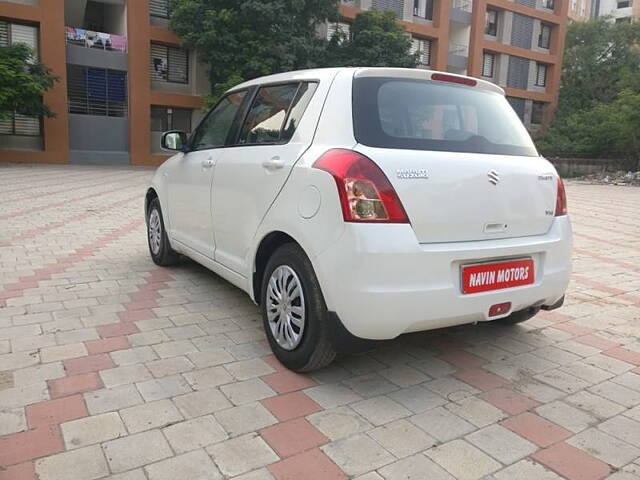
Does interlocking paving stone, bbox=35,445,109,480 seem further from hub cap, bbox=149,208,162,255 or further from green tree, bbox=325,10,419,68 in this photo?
green tree, bbox=325,10,419,68

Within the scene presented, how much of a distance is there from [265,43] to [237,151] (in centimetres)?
1804

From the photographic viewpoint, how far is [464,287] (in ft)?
8.85

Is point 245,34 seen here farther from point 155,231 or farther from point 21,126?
point 155,231

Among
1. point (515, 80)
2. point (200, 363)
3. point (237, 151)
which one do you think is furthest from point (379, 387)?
point (515, 80)

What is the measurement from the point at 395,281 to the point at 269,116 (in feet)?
5.04

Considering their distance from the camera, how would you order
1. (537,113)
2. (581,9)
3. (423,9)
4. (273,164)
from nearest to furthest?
(273,164) < (423,9) < (537,113) < (581,9)

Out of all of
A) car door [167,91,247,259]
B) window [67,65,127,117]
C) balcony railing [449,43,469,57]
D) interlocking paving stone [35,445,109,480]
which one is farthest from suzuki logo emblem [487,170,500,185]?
balcony railing [449,43,469,57]

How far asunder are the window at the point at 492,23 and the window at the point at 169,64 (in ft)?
63.5

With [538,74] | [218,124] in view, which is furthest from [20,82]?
[538,74]

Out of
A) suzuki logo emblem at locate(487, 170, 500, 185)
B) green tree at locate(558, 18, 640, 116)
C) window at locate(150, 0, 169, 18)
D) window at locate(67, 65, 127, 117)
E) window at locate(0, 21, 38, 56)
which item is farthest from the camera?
green tree at locate(558, 18, 640, 116)

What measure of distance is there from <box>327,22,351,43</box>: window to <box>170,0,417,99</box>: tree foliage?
94cm

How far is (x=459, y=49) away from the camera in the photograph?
32219 mm

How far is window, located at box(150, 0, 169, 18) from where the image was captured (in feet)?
72.9

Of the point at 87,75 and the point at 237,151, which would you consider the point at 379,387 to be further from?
the point at 87,75
